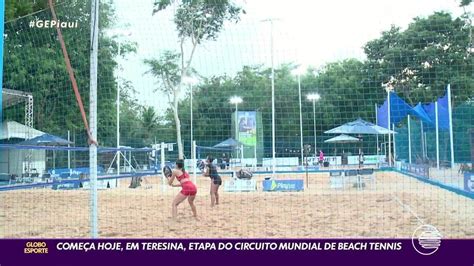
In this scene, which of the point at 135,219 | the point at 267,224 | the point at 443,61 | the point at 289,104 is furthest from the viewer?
the point at 289,104

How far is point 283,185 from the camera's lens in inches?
516

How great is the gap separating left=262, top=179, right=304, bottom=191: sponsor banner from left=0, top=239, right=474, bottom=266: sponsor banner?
27.1ft

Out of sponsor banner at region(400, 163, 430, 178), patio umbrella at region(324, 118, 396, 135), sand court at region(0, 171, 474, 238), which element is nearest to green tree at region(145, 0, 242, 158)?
sand court at region(0, 171, 474, 238)

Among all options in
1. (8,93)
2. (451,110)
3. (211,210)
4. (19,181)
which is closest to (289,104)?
(451,110)

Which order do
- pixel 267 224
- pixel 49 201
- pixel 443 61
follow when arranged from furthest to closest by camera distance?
pixel 49 201, pixel 267 224, pixel 443 61

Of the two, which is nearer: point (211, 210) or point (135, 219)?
point (135, 219)

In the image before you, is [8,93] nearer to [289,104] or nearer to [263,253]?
[263,253]

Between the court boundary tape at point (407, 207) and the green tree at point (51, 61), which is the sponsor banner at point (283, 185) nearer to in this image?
the court boundary tape at point (407, 207)

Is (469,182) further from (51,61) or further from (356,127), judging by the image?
(51,61)

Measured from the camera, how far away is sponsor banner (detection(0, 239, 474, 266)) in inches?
175

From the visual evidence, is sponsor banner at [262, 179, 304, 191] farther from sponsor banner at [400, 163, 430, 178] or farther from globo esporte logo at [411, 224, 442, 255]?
globo esporte logo at [411, 224, 442, 255]

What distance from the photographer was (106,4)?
6246 mm

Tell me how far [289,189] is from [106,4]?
8.09m

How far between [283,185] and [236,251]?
870cm
